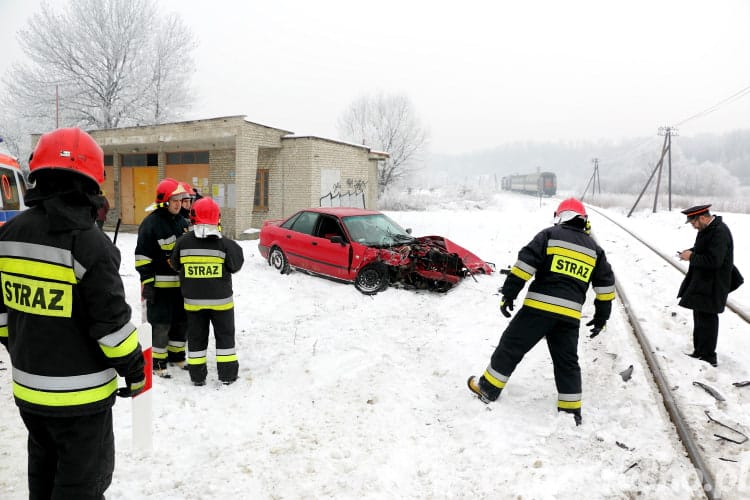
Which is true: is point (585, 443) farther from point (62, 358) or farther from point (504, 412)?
point (62, 358)

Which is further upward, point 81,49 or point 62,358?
point 81,49

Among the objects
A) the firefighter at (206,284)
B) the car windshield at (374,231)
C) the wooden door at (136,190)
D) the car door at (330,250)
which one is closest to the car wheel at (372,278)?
the car door at (330,250)

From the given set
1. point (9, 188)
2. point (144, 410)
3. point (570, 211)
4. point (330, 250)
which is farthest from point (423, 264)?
point (9, 188)

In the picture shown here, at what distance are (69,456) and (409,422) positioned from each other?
2.51 m

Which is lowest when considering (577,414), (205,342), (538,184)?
(577,414)

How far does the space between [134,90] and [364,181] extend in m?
18.1

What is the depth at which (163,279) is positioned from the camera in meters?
4.77

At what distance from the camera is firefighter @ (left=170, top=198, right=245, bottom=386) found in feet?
14.3

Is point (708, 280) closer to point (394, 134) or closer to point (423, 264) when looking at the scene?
point (423, 264)

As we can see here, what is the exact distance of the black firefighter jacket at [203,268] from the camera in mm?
4363

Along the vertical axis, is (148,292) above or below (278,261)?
above

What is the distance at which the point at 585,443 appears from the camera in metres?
3.41

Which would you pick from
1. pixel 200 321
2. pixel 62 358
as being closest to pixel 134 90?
pixel 200 321

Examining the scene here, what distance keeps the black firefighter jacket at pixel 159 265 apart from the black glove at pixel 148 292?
3cm
